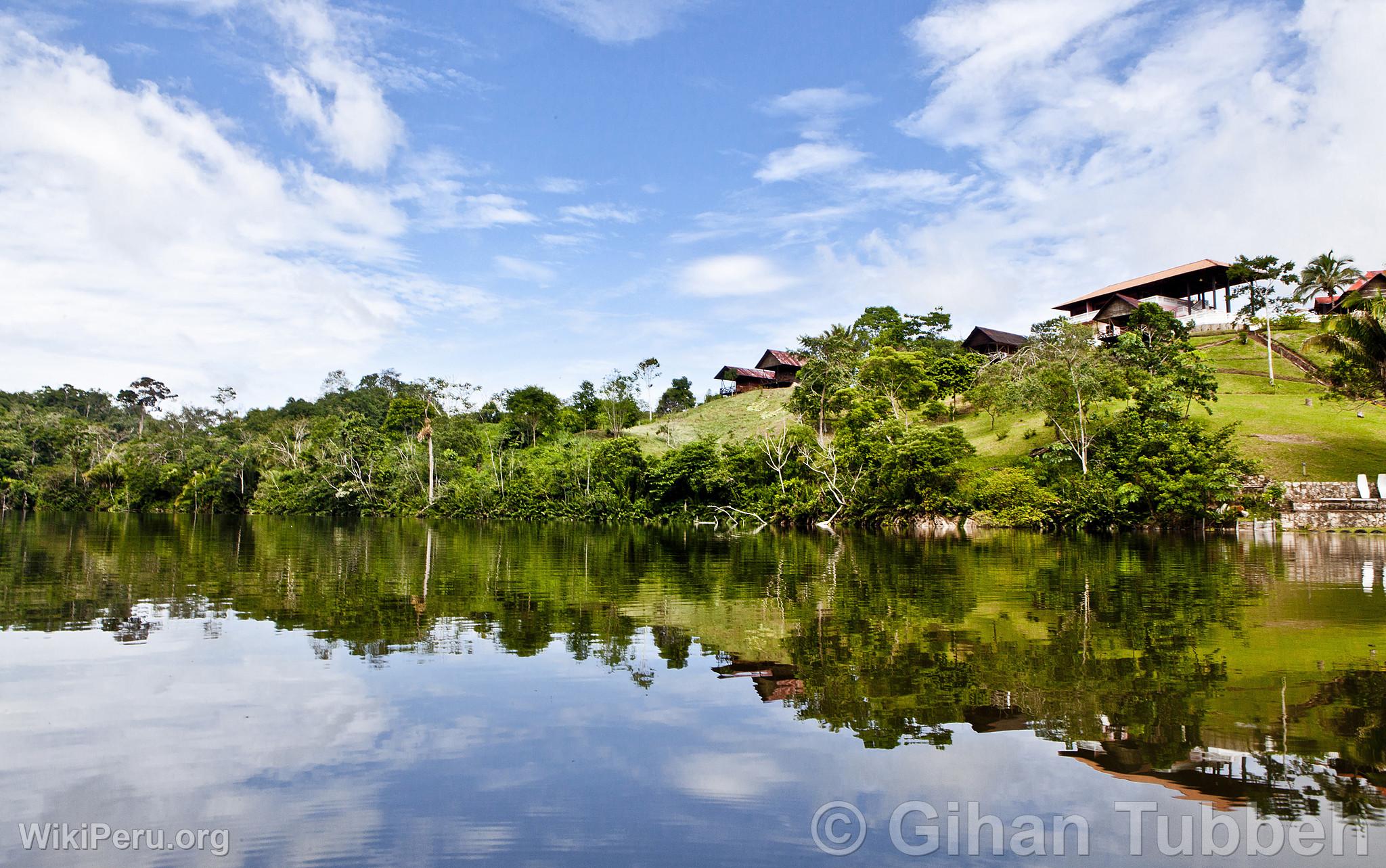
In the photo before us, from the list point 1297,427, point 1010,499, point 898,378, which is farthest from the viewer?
point 898,378

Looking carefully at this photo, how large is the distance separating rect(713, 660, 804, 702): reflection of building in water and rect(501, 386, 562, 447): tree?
66.5 metres

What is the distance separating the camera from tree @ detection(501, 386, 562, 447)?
7719cm

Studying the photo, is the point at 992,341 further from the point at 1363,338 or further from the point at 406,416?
the point at 406,416

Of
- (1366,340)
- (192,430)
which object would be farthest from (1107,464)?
(192,430)

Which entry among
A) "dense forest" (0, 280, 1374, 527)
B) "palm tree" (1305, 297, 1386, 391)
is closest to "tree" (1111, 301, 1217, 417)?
"dense forest" (0, 280, 1374, 527)

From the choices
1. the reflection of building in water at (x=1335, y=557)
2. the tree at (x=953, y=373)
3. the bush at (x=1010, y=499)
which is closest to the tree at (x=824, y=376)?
the tree at (x=953, y=373)

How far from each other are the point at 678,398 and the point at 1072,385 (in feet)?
196

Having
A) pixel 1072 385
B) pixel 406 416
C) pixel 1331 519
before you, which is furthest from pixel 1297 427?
pixel 406 416

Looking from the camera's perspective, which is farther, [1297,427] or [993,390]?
[993,390]

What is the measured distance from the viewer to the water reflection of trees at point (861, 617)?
7.55m

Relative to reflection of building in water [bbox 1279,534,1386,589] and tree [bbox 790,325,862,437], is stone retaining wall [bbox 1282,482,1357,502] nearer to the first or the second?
reflection of building in water [bbox 1279,534,1386,589]

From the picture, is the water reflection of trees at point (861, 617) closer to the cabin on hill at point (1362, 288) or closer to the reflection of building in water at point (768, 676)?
the reflection of building in water at point (768, 676)

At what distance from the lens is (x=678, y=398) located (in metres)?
97.1

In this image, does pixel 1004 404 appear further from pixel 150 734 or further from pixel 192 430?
pixel 192 430
